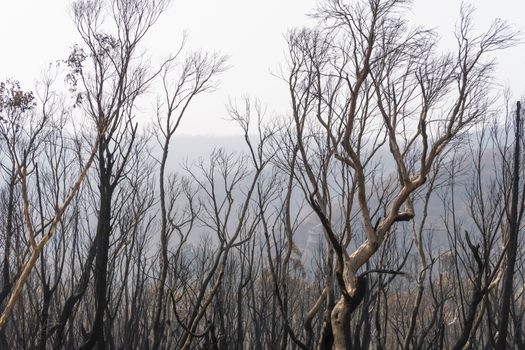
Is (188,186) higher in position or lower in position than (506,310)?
higher

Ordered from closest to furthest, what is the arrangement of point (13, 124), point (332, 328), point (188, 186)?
point (332, 328), point (13, 124), point (188, 186)

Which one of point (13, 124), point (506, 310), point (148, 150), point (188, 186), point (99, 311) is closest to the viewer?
point (506, 310)

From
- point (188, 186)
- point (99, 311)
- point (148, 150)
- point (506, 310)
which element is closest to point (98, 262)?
point (99, 311)

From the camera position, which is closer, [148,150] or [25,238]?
[25,238]

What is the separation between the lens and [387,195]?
11.3 meters

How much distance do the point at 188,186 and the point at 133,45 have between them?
673 cm

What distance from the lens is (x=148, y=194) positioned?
45.8ft

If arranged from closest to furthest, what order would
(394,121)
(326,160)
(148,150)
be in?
(394,121) → (326,160) → (148,150)

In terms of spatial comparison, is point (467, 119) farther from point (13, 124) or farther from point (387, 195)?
point (13, 124)

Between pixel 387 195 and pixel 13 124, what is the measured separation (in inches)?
252

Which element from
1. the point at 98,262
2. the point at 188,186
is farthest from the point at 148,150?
the point at 98,262

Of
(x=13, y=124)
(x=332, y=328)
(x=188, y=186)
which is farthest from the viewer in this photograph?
(x=188, y=186)

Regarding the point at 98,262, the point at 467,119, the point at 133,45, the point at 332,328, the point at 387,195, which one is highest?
the point at 133,45

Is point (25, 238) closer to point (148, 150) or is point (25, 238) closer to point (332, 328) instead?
point (148, 150)
